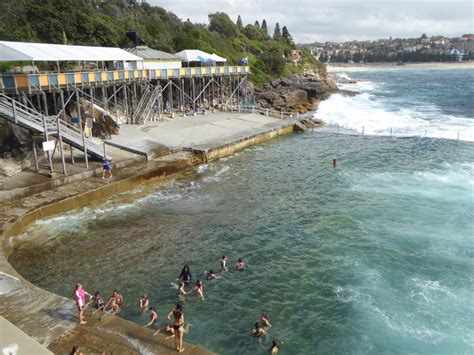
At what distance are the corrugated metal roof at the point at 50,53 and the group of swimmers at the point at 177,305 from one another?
16144 millimetres

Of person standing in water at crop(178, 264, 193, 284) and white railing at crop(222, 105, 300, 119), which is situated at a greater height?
white railing at crop(222, 105, 300, 119)

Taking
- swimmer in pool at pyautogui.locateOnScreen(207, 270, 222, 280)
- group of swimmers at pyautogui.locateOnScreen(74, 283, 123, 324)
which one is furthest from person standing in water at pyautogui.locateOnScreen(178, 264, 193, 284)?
group of swimmers at pyautogui.locateOnScreen(74, 283, 123, 324)

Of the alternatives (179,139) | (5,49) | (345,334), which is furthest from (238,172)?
(345,334)

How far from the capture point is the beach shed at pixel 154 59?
43000 millimetres

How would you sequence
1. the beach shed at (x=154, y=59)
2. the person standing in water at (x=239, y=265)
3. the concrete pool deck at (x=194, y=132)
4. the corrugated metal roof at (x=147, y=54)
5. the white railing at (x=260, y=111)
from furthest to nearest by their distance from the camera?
the white railing at (x=260, y=111)
the beach shed at (x=154, y=59)
the corrugated metal roof at (x=147, y=54)
the concrete pool deck at (x=194, y=132)
the person standing in water at (x=239, y=265)

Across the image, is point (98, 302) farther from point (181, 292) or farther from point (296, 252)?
point (296, 252)

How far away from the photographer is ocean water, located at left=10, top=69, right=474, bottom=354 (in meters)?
13.2

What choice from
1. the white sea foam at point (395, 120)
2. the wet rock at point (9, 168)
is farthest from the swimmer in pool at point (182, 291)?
the white sea foam at point (395, 120)

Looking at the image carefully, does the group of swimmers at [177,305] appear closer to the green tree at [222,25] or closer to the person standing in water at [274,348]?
the person standing in water at [274,348]

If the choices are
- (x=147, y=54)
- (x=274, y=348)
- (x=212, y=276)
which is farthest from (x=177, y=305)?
(x=147, y=54)

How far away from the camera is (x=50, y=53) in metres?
27.1

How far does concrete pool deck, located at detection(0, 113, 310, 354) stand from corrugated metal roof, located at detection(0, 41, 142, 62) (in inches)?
239

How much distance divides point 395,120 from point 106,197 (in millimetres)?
40541

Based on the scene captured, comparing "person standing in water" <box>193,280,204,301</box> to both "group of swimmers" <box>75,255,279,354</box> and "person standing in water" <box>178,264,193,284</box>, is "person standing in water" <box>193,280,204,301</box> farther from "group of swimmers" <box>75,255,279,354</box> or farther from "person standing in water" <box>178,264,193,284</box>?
"person standing in water" <box>178,264,193,284</box>
